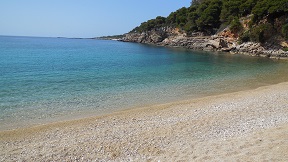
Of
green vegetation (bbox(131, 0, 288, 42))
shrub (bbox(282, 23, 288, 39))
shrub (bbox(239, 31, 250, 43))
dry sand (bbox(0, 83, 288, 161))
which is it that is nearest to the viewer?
dry sand (bbox(0, 83, 288, 161))

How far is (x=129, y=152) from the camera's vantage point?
362 inches

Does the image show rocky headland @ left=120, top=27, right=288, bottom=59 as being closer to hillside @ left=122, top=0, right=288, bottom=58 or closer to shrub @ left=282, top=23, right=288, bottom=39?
hillside @ left=122, top=0, right=288, bottom=58

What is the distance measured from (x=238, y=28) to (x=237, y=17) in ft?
19.8

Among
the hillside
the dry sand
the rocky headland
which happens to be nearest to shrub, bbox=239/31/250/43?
the hillside

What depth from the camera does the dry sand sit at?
28.7 ft

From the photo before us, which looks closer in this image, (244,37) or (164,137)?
(164,137)

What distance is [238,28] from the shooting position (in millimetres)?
69812

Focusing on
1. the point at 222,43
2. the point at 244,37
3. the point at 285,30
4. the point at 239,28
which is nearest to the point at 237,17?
the point at 239,28

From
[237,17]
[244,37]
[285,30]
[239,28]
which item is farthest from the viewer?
[237,17]

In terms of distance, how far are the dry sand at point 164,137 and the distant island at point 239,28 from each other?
153ft

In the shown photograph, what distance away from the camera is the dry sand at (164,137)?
8758 mm

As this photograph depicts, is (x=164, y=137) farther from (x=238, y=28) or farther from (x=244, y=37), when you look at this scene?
(x=238, y=28)

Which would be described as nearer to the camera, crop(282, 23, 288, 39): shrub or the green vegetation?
crop(282, 23, 288, 39): shrub

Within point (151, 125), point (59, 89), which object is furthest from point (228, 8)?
point (151, 125)
